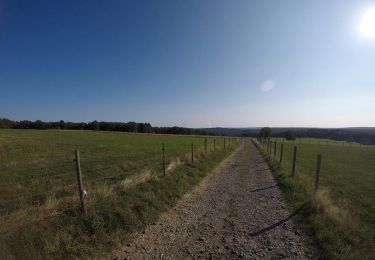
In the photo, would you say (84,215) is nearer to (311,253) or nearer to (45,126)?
(311,253)

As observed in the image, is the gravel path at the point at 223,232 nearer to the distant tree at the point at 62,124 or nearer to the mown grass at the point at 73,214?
the mown grass at the point at 73,214

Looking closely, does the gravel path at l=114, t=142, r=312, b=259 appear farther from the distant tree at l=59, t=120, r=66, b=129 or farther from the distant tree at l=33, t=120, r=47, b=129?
the distant tree at l=59, t=120, r=66, b=129

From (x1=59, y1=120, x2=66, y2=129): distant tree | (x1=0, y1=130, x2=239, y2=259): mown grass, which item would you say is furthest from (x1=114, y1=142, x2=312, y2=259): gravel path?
(x1=59, y1=120, x2=66, y2=129): distant tree

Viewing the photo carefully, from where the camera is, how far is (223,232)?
5.96m

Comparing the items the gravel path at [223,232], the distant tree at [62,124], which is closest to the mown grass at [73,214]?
the gravel path at [223,232]

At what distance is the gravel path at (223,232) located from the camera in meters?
4.99

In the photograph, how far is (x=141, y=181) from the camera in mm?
9711

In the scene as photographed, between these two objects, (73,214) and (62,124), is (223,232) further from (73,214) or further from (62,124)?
(62,124)

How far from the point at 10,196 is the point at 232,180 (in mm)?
9353

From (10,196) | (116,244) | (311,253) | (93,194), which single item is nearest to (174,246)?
(116,244)

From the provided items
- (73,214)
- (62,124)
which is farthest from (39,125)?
(73,214)

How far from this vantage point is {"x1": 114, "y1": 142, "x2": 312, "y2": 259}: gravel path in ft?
16.4

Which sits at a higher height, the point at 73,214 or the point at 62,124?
the point at 62,124

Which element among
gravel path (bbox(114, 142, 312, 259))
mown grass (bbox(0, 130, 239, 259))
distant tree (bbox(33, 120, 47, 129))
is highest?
distant tree (bbox(33, 120, 47, 129))
